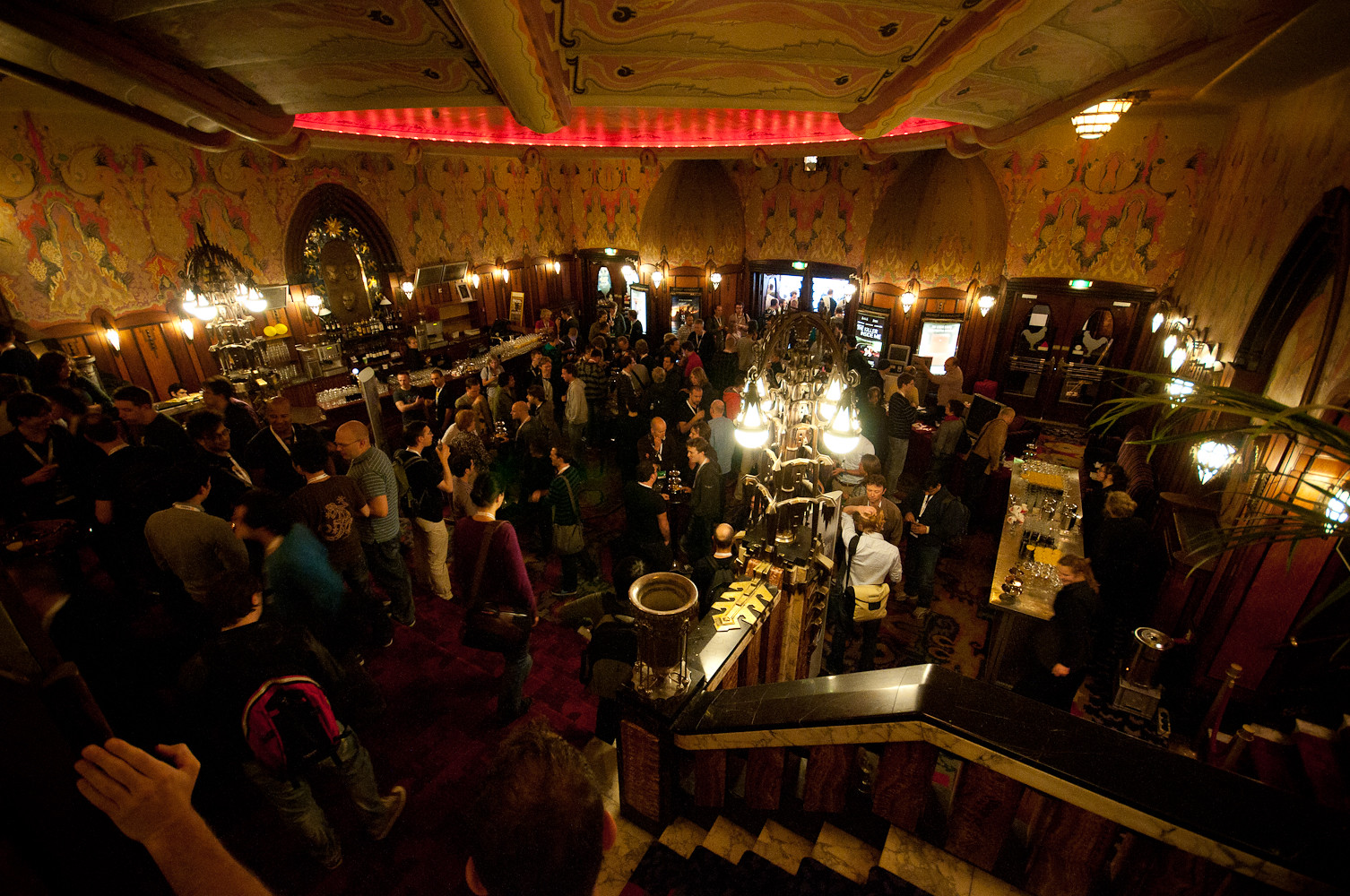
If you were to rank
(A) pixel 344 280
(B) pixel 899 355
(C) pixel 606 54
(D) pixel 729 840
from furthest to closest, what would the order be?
(A) pixel 344 280 → (B) pixel 899 355 → (C) pixel 606 54 → (D) pixel 729 840

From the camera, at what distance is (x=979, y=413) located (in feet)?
28.6

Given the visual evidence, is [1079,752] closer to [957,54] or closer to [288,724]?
[288,724]

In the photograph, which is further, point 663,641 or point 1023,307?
point 1023,307

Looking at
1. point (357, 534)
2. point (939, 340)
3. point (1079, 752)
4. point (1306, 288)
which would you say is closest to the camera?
point (1079, 752)

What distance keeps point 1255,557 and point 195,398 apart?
12.3 metres

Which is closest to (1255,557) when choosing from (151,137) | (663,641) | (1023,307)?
(663,641)

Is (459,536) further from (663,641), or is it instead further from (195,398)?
(195,398)

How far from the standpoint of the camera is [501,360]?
10719 millimetres

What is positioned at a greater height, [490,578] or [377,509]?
[377,509]

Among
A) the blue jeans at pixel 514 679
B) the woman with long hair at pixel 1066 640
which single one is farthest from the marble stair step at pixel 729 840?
the woman with long hair at pixel 1066 640

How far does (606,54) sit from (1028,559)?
208 inches

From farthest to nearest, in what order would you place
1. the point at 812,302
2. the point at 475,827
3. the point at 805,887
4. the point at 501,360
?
the point at 812,302 → the point at 501,360 → the point at 805,887 → the point at 475,827

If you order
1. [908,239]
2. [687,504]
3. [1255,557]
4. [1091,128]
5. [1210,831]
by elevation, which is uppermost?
[1091,128]

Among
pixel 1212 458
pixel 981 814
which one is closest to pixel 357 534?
pixel 981 814
